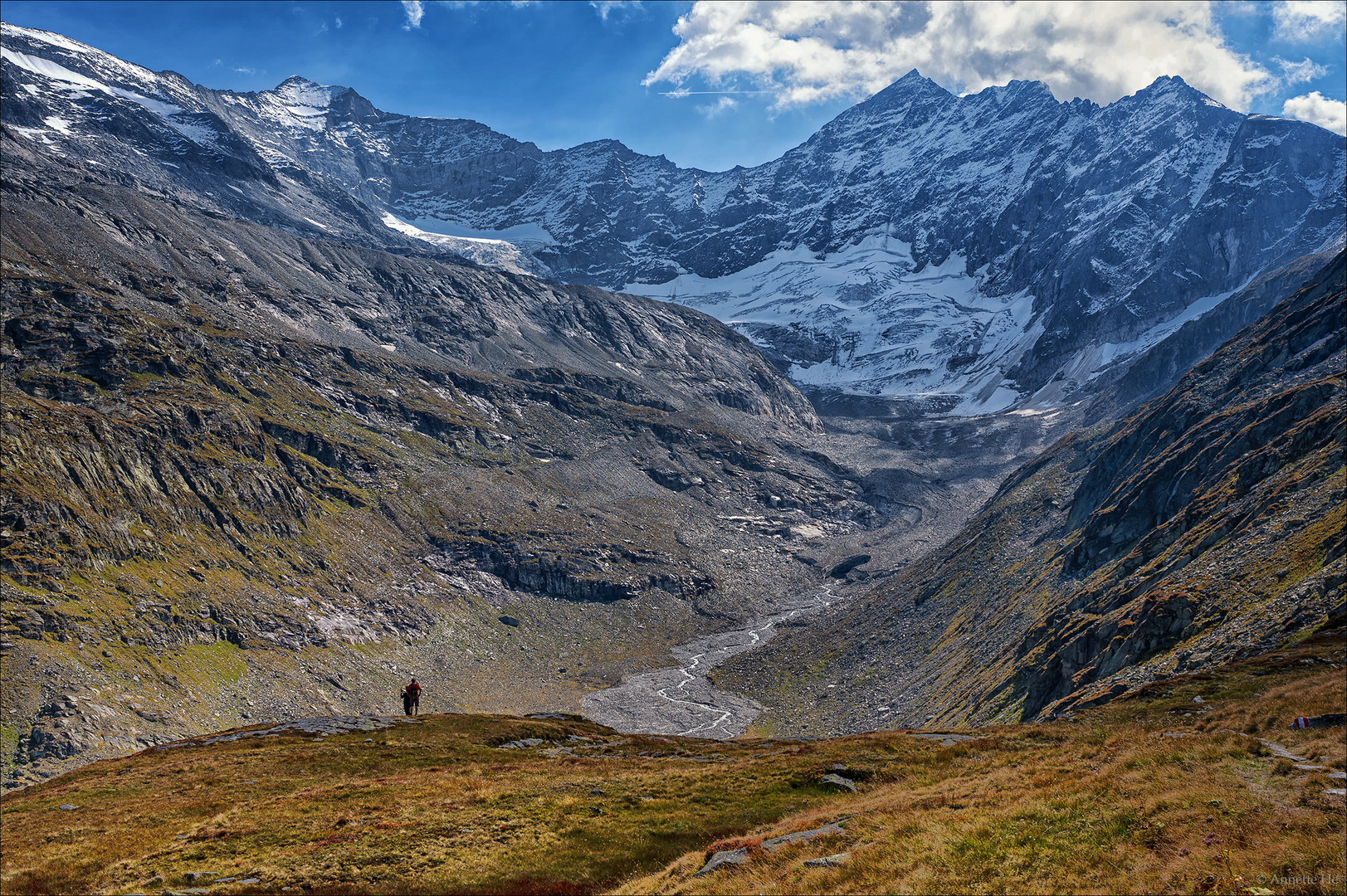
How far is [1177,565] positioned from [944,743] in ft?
149

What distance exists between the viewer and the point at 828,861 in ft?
56.8

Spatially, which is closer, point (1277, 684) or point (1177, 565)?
point (1277, 684)

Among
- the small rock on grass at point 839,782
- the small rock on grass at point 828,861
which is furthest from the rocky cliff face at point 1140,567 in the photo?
the small rock on grass at point 828,861

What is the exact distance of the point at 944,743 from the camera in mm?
38250

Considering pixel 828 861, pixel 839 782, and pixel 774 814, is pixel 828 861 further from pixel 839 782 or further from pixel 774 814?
pixel 839 782

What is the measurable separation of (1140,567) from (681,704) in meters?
82.0

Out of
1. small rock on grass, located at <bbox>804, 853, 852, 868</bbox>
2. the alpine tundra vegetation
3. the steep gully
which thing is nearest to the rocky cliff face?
the alpine tundra vegetation

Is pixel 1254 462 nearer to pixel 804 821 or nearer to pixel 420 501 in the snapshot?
pixel 804 821

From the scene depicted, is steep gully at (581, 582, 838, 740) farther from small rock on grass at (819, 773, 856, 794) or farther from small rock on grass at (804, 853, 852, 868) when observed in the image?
small rock on grass at (804, 853, 852, 868)

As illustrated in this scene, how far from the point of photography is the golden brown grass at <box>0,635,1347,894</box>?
52.2ft

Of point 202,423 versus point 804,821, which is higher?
point 202,423

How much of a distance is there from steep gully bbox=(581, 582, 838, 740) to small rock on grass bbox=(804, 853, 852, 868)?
99090mm

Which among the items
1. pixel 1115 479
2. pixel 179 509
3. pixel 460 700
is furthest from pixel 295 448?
pixel 1115 479

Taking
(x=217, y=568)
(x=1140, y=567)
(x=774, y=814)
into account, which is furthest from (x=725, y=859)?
(x=217, y=568)
